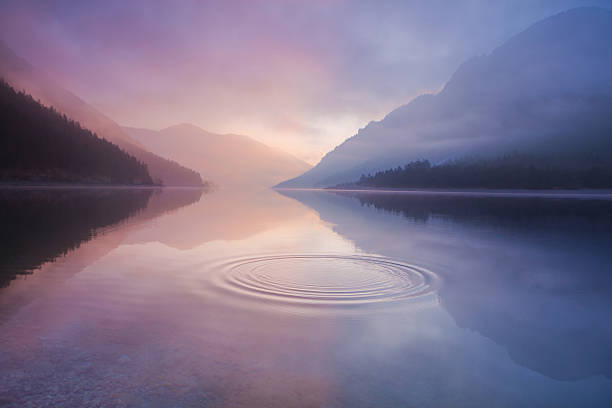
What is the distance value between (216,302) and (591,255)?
557 inches

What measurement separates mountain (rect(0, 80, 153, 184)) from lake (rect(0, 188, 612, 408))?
91.3 meters

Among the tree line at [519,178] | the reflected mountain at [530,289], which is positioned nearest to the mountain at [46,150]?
the reflected mountain at [530,289]

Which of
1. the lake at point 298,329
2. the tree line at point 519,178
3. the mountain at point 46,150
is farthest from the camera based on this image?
the tree line at point 519,178

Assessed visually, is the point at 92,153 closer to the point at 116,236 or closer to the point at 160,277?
the point at 116,236

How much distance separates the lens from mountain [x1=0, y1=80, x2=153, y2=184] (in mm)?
82812

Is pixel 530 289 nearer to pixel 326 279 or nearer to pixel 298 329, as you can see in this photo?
pixel 326 279

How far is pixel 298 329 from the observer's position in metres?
5.88

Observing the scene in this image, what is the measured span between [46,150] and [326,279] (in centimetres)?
10779

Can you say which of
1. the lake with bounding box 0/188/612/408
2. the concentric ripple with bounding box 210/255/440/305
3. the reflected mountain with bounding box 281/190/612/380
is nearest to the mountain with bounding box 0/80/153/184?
the lake with bounding box 0/188/612/408

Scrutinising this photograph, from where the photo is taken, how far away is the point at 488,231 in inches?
794

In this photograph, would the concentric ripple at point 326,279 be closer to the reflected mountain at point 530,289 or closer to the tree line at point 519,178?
the reflected mountain at point 530,289

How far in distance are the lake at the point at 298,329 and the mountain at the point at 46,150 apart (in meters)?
91.3

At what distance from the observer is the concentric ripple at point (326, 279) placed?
7.77 meters

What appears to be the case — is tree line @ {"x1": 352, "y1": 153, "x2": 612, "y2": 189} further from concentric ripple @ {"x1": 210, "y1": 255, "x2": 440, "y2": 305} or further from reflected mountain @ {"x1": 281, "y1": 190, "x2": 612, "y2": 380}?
concentric ripple @ {"x1": 210, "y1": 255, "x2": 440, "y2": 305}
